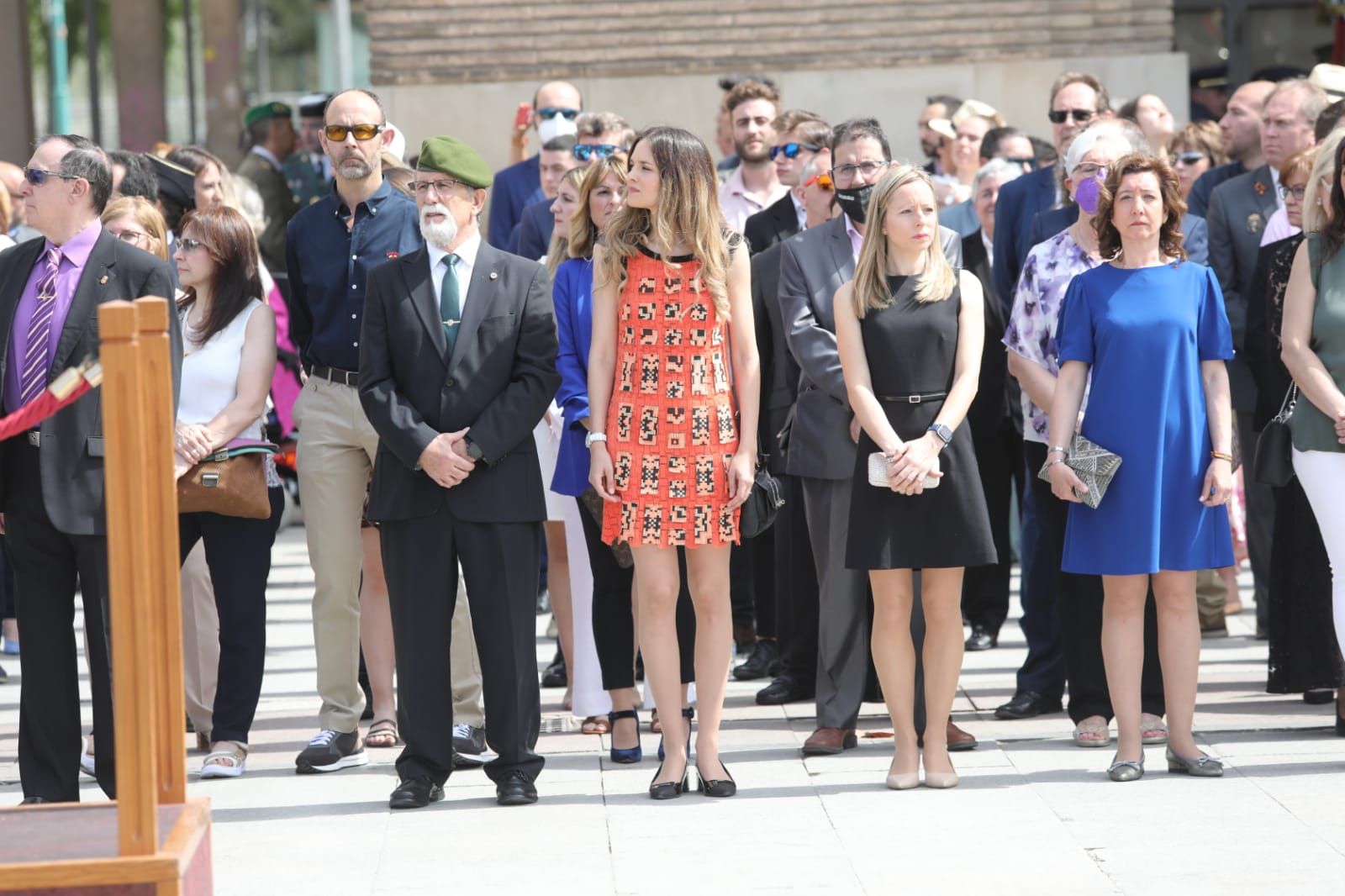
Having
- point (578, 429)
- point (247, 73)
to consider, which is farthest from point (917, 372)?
point (247, 73)

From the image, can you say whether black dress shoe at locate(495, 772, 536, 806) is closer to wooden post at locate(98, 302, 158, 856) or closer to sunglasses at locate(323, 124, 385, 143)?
wooden post at locate(98, 302, 158, 856)

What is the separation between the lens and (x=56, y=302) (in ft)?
19.9

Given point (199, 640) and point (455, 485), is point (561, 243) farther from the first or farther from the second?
point (199, 640)

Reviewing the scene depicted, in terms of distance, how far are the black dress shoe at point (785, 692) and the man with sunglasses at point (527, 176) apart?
304 centimetres

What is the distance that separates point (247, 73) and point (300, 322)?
158 ft

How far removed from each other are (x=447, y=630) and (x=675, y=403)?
1.01 m

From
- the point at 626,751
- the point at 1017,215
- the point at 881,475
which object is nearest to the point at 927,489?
the point at 881,475

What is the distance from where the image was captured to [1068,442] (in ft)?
20.9

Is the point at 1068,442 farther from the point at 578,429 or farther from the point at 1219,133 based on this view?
the point at 1219,133

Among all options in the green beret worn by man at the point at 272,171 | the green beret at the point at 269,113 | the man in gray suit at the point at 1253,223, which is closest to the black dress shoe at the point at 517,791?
the man in gray suit at the point at 1253,223

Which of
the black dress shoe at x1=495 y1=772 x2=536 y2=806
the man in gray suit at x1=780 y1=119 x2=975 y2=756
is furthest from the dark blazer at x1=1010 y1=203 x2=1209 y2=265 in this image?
the black dress shoe at x1=495 y1=772 x2=536 y2=806

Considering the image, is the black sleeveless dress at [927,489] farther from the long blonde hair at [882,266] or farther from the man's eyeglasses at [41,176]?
the man's eyeglasses at [41,176]

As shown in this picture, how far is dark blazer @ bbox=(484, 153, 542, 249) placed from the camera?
9898 millimetres

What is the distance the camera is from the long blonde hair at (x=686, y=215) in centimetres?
612
